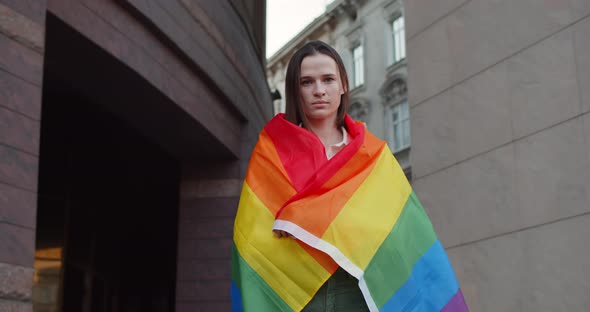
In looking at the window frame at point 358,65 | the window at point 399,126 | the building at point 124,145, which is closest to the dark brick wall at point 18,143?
the building at point 124,145

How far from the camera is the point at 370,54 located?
3200cm

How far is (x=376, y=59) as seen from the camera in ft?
104

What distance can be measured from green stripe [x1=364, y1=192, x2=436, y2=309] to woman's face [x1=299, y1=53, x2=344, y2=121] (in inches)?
18.8

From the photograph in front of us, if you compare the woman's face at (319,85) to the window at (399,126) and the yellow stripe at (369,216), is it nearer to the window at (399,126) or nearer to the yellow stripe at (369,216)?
the yellow stripe at (369,216)

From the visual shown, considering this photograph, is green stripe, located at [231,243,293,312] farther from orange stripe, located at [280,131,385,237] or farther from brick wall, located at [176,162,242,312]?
brick wall, located at [176,162,242,312]

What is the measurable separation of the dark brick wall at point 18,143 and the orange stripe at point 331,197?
3.00m

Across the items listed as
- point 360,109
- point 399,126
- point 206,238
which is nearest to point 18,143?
point 206,238

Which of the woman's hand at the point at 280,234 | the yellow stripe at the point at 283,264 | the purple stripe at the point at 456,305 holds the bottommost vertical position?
the purple stripe at the point at 456,305

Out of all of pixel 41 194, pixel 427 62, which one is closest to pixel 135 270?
pixel 41 194

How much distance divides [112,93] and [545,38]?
4521 millimetres

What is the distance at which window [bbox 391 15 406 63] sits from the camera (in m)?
30.3

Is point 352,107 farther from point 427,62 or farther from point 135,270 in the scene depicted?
point 427,62

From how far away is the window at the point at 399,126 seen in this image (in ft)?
95.1

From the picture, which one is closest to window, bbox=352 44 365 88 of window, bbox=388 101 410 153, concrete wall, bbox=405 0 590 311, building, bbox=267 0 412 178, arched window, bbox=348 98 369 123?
building, bbox=267 0 412 178
